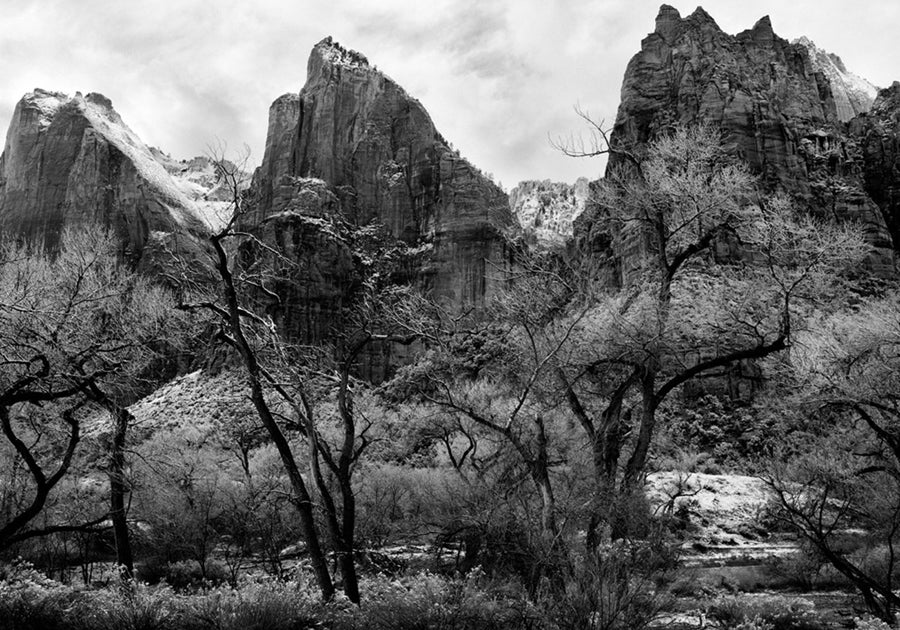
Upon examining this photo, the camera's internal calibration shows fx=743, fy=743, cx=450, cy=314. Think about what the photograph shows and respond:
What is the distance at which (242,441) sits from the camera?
39344 mm

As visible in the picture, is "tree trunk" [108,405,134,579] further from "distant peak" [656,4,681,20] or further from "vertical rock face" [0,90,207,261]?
"distant peak" [656,4,681,20]

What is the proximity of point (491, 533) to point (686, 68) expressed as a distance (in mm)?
111726

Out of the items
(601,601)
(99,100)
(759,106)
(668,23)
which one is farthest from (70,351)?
(99,100)

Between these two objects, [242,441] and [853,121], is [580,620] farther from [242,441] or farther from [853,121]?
[853,121]

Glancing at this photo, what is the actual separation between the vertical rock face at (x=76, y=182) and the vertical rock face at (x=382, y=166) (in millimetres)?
21693

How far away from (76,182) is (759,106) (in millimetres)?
112579

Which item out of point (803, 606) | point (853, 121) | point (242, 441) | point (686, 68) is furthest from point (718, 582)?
point (853, 121)

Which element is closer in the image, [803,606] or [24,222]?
[803,606]

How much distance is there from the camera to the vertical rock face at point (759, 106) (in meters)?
96.6

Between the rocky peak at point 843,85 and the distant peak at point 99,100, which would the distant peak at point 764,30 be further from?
the distant peak at point 99,100

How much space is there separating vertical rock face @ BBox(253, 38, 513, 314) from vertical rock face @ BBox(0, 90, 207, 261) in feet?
71.2

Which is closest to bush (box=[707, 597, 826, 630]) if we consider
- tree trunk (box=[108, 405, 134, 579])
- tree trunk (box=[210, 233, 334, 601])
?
tree trunk (box=[210, 233, 334, 601])

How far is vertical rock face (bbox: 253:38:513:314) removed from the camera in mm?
118562

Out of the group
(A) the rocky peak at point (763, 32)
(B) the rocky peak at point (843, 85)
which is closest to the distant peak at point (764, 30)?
(A) the rocky peak at point (763, 32)
